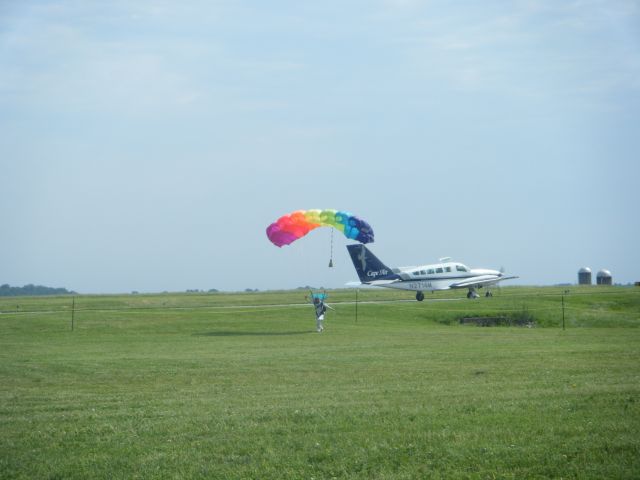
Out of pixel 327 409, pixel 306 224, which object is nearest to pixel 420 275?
pixel 306 224

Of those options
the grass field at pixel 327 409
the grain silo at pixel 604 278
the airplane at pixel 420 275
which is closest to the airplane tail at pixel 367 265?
the airplane at pixel 420 275

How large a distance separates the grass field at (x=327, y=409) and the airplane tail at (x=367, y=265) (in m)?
22.0

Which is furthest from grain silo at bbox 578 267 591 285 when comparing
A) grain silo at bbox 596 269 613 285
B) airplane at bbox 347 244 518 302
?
airplane at bbox 347 244 518 302

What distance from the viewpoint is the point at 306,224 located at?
4128cm

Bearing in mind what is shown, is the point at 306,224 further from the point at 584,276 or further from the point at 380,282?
the point at 584,276

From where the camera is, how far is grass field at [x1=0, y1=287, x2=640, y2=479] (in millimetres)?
11547

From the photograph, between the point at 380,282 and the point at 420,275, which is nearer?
the point at 380,282

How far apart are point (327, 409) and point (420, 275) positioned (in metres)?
45.9

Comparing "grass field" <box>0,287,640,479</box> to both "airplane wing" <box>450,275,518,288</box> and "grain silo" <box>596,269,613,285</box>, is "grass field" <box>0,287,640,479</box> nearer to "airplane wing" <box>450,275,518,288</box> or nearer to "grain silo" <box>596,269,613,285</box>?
"airplane wing" <box>450,275,518,288</box>

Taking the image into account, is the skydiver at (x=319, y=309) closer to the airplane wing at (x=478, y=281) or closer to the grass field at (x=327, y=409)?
the grass field at (x=327, y=409)

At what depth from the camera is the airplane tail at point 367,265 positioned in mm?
54469

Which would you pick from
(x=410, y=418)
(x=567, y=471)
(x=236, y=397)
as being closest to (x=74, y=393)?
(x=236, y=397)

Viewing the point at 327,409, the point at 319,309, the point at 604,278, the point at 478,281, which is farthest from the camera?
the point at 604,278

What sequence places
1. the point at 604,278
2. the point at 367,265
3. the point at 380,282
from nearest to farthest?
the point at 367,265 → the point at 380,282 → the point at 604,278
